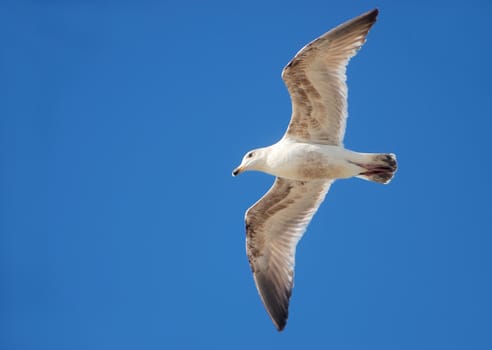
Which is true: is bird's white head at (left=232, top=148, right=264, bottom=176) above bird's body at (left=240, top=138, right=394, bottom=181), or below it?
above

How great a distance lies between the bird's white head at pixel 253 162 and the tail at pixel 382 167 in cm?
123

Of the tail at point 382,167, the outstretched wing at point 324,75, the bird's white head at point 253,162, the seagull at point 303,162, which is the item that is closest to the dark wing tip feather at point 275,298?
the seagull at point 303,162

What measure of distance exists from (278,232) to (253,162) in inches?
48.4

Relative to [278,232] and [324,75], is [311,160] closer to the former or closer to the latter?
[324,75]

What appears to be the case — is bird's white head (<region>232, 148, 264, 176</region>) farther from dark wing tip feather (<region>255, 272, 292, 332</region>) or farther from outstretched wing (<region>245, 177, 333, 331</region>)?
dark wing tip feather (<region>255, 272, 292, 332</region>)

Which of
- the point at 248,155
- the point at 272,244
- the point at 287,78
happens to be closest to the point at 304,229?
the point at 272,244

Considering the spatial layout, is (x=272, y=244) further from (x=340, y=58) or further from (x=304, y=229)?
(x=340, y=58)

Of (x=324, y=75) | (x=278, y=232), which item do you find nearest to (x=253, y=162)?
(x=278, y=232)

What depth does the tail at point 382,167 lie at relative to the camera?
32.9 ft

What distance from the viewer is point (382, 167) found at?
33.0ft

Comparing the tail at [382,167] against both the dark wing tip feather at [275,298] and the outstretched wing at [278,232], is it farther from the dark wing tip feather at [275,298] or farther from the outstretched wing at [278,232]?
the dark wing tip feather at [275,298]

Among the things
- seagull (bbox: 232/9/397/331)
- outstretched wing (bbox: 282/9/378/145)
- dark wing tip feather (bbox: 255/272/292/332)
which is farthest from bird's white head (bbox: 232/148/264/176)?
dark wing tip feather (bbox: 255/272/292/332)

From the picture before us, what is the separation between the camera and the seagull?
9820 millimetres

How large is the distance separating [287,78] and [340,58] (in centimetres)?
68
